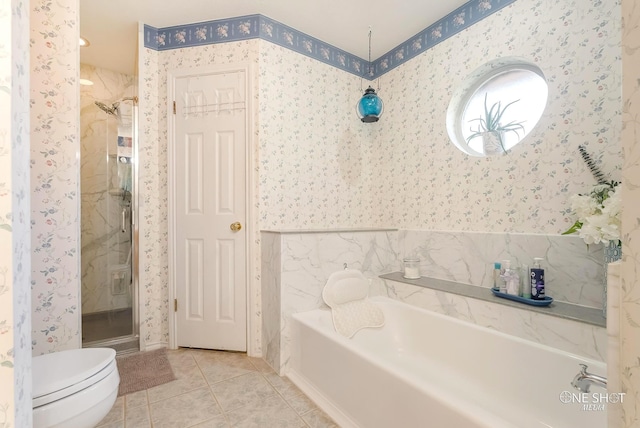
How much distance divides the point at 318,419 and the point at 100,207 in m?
2.68

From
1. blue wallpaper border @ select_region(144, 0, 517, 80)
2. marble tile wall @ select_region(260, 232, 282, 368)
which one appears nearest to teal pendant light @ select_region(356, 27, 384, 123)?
blue wallpaper border @ select_region(144, 0, 517, 80)

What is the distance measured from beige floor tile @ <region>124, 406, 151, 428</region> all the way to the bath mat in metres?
0.19

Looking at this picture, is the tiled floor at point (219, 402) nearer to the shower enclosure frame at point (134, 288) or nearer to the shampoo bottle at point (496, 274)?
the shower enclosure frame at point (134, 288)

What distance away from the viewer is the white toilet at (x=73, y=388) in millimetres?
A: 964

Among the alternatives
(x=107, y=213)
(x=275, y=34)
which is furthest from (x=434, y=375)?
(x=107, y=213)

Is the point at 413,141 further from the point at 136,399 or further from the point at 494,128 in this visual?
the point at 136,399

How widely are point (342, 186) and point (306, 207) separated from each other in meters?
0.43

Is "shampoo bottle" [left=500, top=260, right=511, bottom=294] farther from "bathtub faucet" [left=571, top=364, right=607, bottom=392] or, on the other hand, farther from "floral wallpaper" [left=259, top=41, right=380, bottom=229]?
"floral wallpaper" [left=259, top=41, right=380, bottom=229]

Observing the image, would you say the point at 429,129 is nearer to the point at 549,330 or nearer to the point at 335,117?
the point at 335,117

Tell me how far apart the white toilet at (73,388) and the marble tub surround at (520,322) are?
5.79 ft

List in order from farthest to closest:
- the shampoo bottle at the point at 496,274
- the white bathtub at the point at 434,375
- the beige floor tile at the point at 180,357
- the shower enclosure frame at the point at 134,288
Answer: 1. the shower enclosure frame at the point at 134,288
2. the beige floor tile at the point at 180,357
3. the shampoo bottle at the point at 496,274
4. the white bathtub at the point at 434,375

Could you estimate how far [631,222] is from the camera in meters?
0.45

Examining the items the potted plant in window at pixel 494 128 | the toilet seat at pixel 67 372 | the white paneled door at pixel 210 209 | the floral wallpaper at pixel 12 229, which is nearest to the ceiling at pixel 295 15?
the white paneled door at pixel 210 209

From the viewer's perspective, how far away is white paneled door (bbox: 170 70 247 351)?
82.7 inches
